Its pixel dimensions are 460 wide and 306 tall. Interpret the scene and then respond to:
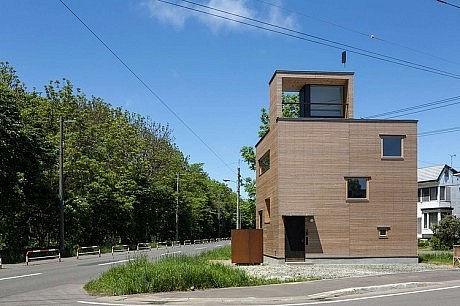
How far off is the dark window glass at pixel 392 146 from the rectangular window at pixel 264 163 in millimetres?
7420

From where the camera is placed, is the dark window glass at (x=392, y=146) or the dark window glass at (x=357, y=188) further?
the dark window glass at (x=392, y=146)

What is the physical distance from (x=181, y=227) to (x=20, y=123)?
173ft

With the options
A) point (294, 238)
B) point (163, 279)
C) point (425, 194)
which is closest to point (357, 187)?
point (294, 238)

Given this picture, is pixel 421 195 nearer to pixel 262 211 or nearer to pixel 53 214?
pixel 262 211

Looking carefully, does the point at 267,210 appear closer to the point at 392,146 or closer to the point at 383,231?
the point at 383,231

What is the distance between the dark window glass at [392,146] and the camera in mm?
32156

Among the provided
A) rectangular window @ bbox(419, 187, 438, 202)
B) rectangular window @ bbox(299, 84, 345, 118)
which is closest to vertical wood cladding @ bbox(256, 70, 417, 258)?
rectangular window @ bbox(299, 84, 345, 118)

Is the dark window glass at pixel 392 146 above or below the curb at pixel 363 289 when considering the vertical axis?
above

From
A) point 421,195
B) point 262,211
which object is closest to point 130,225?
point 262,211

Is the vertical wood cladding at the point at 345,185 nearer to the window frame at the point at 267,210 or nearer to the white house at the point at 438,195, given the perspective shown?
the window frame at the point at 267,210

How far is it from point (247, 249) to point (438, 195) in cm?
4195

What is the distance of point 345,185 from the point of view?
31.5 meters

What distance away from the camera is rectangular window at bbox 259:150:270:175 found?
36.7 metres

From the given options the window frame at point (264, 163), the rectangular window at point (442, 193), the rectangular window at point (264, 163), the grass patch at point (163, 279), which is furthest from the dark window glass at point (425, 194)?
the grass patch at point (163, 279)
